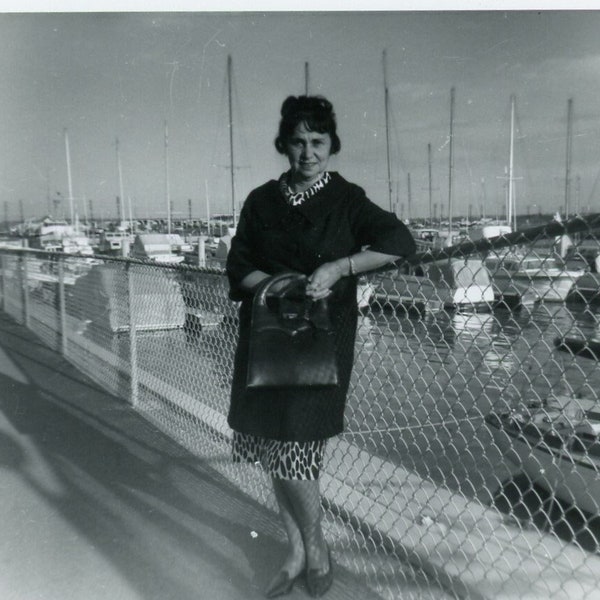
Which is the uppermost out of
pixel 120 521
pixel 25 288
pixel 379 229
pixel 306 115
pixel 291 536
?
pixel 306 115

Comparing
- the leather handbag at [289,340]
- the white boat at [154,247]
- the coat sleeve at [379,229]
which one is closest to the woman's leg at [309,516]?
the leather handbag at [289,340]

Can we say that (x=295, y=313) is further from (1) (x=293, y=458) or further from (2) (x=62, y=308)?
(2) (x=62, y=308)

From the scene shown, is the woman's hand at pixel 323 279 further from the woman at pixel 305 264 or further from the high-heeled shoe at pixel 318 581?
the high-heeled shoe at pixel 318 581

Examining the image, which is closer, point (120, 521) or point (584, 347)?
point (584, 347)

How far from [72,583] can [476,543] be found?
63.4 inches

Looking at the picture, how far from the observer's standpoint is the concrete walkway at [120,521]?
2.50m

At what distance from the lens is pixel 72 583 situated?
251 cm

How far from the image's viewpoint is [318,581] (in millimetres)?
2418

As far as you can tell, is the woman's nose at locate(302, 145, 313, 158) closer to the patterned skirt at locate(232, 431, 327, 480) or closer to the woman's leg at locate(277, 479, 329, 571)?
the patterned skirt at locate(232, 431, 327, 480)

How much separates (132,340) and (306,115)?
11.0ft

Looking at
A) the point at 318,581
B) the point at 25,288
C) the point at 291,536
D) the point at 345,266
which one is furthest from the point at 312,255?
the point at 25,288

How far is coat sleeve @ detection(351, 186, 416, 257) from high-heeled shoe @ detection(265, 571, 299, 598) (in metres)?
1.25

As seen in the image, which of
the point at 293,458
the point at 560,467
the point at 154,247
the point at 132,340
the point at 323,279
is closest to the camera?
the point at 323,279

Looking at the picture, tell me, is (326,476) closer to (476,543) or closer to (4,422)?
(476,543)
